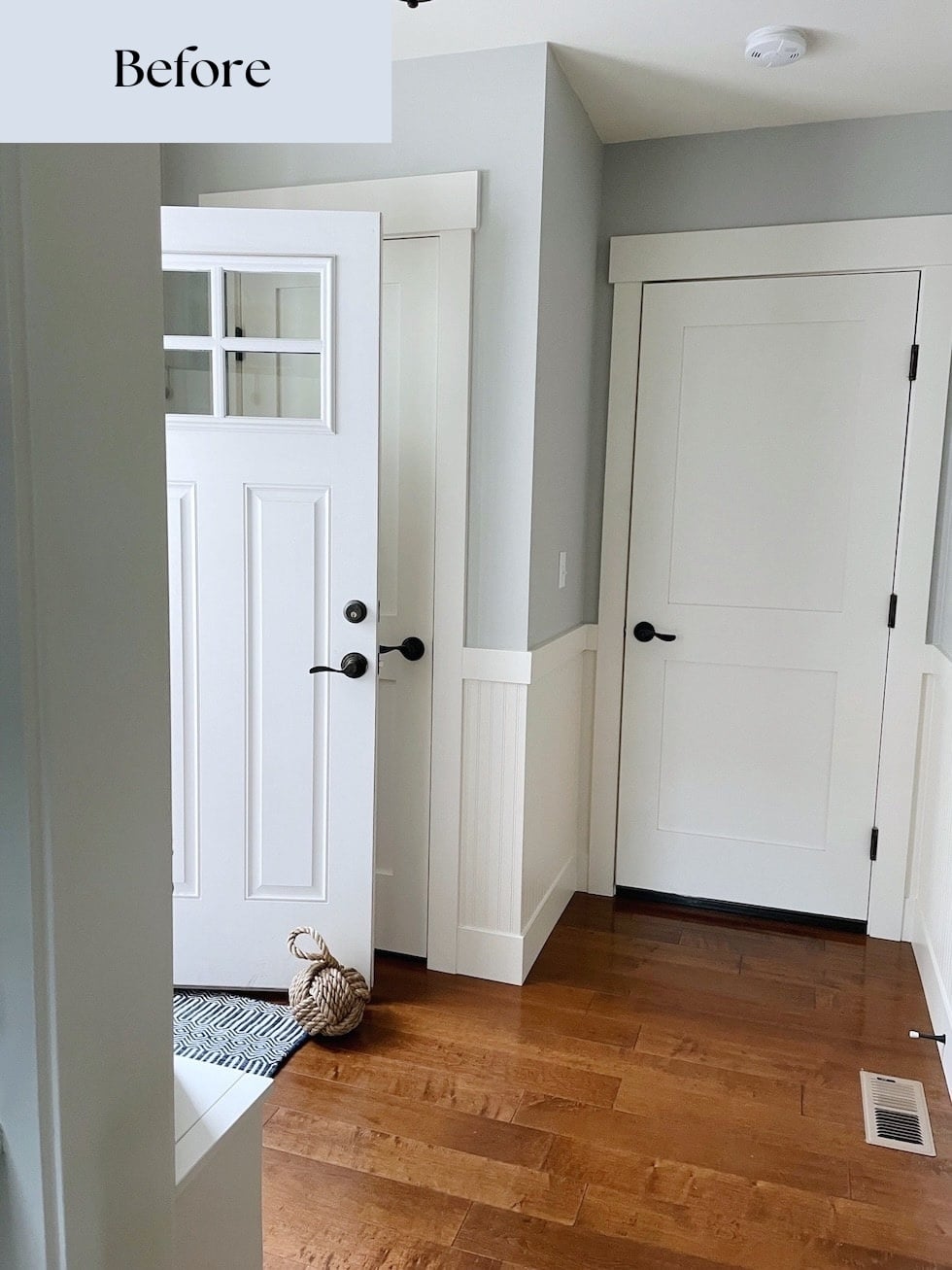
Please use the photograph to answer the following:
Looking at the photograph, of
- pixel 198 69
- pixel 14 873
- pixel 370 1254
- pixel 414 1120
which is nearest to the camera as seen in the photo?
pixel 198 69

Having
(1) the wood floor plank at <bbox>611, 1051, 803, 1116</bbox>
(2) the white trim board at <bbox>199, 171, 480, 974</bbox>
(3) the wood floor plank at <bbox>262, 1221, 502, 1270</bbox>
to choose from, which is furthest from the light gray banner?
(1) the wood floor plank at <bbox>611, 1051, 803, 1116</bbox>

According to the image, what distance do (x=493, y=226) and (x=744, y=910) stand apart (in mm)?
2229

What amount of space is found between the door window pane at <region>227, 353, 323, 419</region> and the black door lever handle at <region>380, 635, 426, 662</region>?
0.64 metres

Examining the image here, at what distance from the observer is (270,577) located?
244cm

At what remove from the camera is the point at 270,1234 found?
172 cm

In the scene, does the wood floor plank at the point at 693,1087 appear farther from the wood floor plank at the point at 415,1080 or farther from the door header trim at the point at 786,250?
the door header trim at the point at 786,250

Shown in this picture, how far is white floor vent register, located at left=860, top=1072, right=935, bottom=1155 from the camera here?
6.58 ft

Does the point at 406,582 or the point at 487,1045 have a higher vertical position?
the point at 406,582

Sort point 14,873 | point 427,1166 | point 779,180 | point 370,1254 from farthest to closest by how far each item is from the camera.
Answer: point 779,180 → point 427,1166 → point 370,1254 → point 14,873

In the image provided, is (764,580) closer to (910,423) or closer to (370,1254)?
(910,423)

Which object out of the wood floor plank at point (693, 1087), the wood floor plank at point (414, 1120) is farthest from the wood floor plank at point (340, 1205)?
the wood floor plank at point (693, 1087)

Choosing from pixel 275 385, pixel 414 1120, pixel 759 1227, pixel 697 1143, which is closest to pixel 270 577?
pixel 275 385

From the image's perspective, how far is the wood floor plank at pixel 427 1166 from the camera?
1820 millimetres

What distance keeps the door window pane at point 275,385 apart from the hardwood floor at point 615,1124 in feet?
5.09
